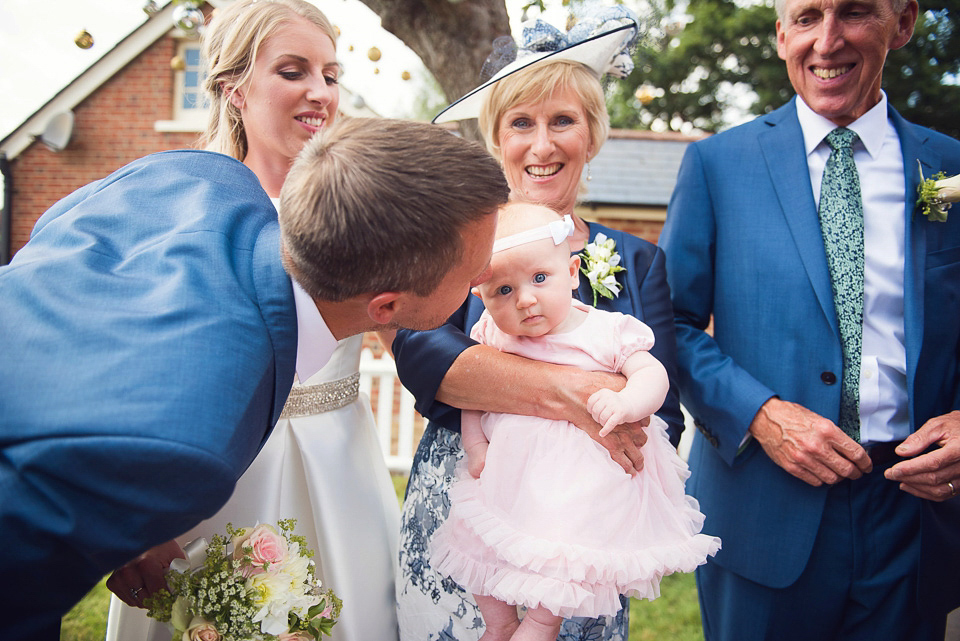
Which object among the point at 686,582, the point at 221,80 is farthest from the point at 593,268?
the point at 686,582

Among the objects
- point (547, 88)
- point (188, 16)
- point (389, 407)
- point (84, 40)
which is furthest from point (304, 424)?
point (389, 407)

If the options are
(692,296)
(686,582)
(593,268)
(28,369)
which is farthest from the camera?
(686,582)

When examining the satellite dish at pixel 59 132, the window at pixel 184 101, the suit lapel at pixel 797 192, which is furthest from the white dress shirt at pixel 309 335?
the satellite dish at pixel 59 132

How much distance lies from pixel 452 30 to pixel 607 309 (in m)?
2.41

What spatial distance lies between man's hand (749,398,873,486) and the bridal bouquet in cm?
163

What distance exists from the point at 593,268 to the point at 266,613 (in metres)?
1.42

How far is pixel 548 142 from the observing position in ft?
7.95

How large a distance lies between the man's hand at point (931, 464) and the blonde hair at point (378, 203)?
1.77 metres

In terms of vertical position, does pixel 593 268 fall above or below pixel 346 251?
below

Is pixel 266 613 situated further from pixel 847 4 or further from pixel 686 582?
pixel 686 582

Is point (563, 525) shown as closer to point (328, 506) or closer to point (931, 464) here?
point (328, 506)

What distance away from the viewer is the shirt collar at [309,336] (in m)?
1.53

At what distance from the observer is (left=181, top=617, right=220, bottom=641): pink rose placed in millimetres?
1486

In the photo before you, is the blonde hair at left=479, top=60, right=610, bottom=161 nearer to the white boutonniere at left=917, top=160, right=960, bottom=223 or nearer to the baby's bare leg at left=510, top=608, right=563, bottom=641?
the white boutonniere at left=917, top=160, right=960, bottom=223
